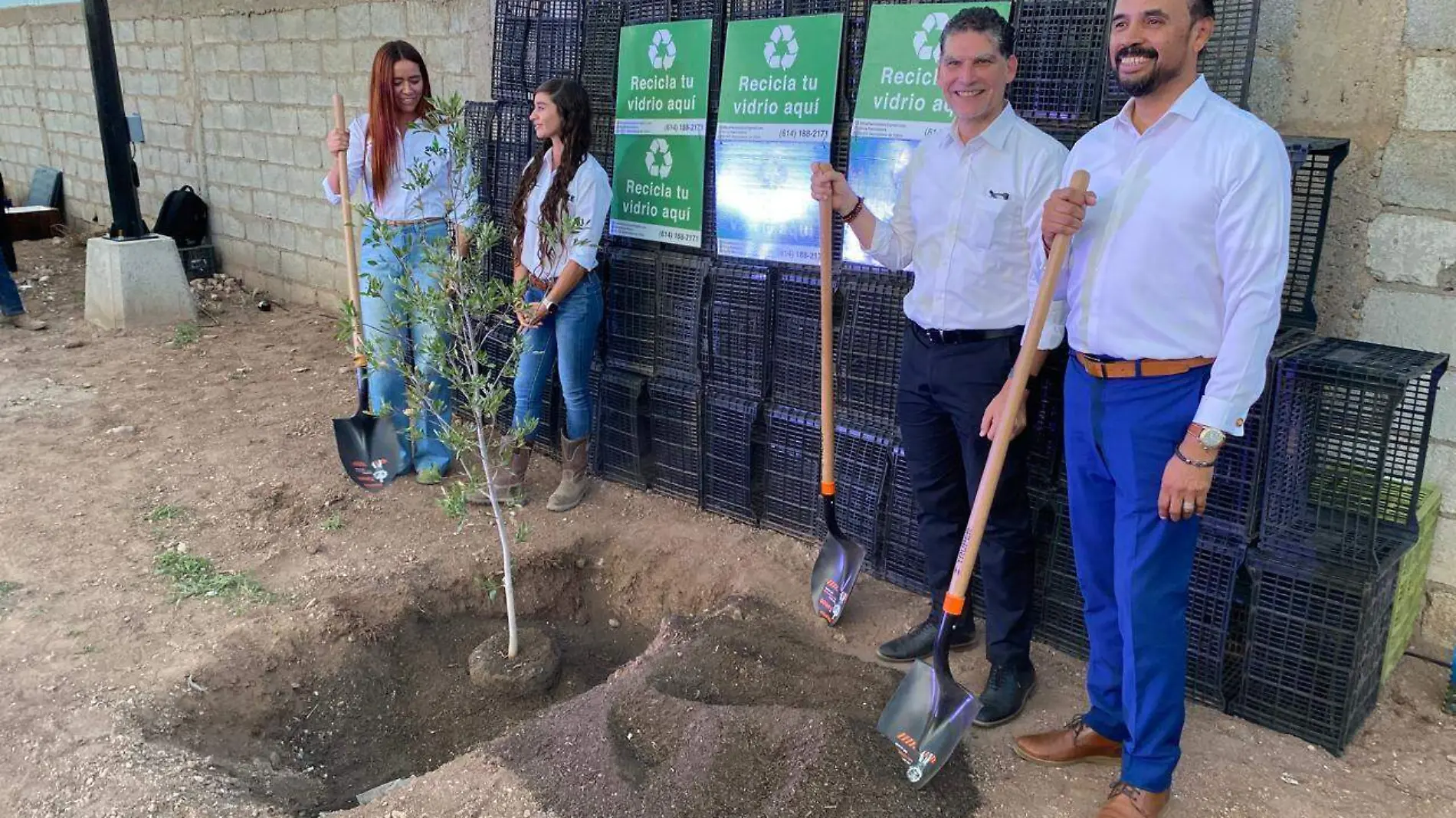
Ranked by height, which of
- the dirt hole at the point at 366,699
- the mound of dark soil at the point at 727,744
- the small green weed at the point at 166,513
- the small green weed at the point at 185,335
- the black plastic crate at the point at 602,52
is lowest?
the dirt hole at the point at 366,699

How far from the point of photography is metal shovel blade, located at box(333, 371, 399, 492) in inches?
180

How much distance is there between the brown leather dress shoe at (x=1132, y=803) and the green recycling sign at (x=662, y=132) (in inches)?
106

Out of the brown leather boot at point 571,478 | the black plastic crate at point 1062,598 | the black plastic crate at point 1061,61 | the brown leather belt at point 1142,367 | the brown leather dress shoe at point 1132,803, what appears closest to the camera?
the brown leather belt at point 1142,367

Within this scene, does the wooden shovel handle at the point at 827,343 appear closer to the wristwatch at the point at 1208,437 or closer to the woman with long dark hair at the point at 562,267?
the woman with long dark hair at the point at 562,267

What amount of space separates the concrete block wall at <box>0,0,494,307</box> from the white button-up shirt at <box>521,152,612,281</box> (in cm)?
211

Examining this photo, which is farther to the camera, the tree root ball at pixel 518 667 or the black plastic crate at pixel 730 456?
the black plastic crate at pixel 730 456

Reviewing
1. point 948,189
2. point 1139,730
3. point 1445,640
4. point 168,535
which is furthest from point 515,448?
point 1445,640

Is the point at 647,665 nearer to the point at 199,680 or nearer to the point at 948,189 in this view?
the point at 199,680

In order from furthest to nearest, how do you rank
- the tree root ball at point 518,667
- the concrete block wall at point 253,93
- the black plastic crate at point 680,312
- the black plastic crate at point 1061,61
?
1. the concrete block wall at point 253,93
2. the black plastic crate at point 680,312
3. the tree root ball at point 518,667
4. the black plastic crate at point 1061,61

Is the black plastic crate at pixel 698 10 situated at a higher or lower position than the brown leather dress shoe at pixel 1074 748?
higher

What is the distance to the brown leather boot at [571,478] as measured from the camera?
4.61 metres

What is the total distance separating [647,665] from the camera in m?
3.29

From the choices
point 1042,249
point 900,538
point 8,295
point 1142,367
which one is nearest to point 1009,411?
point 1142,367

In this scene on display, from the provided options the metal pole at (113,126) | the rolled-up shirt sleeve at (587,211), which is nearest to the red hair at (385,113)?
the rolled-up shirt sleeve at (587,211)
